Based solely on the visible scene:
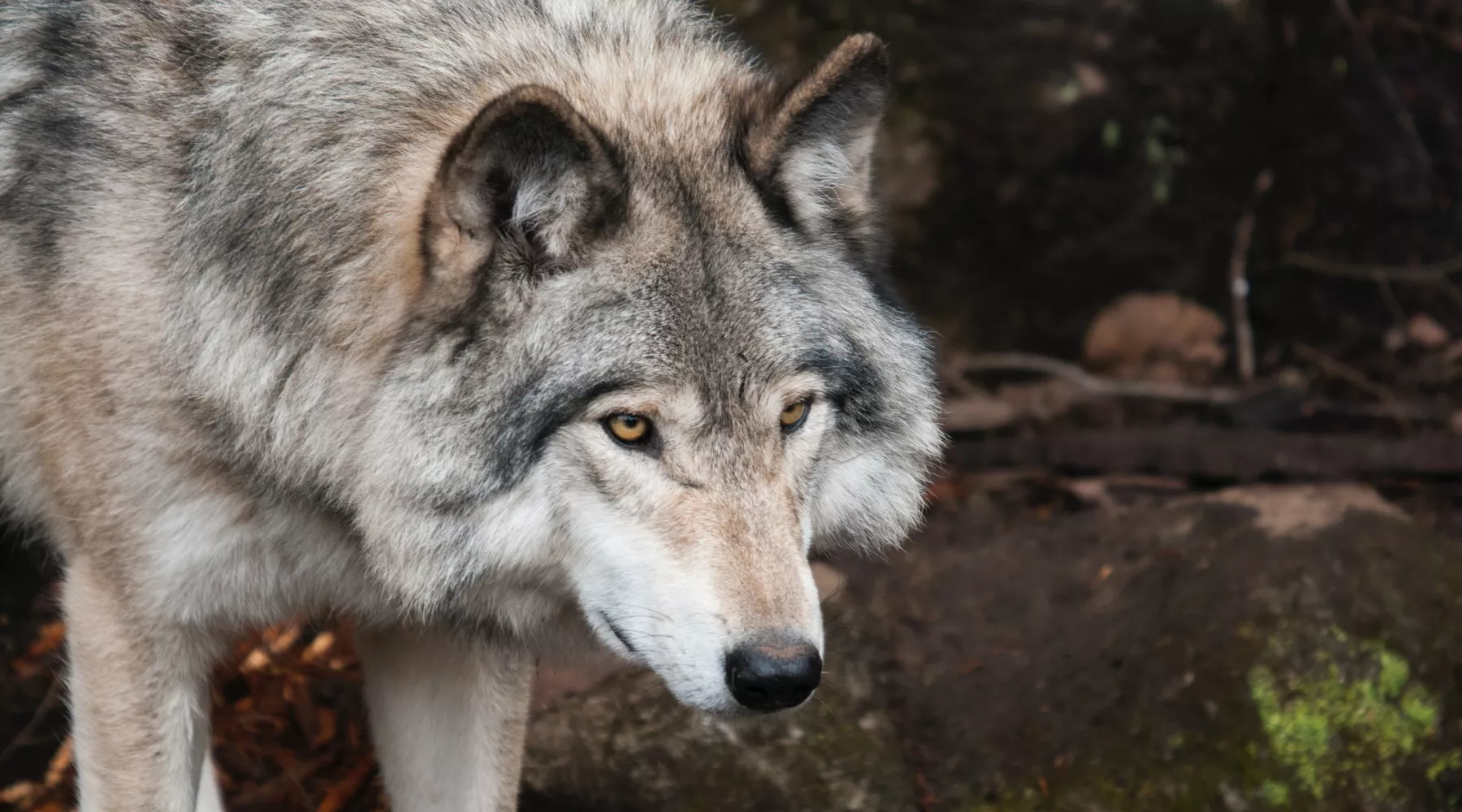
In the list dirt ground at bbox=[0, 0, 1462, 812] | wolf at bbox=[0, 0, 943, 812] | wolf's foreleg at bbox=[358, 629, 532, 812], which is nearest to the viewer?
wolf at bbox=[0, 0, 943, 812]

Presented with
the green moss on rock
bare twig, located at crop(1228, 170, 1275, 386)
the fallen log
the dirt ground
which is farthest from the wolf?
bare twig, located at crop(1228, 170, 1275, 386)

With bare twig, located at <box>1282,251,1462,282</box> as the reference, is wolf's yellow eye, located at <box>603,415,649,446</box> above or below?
above

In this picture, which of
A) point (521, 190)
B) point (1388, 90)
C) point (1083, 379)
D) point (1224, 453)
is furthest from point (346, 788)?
point (1388, 90)

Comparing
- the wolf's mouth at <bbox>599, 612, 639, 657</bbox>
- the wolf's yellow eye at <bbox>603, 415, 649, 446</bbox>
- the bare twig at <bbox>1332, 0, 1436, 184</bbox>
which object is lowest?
the bare twig at <bbox>1332, 0, 1436, 184</bbox>

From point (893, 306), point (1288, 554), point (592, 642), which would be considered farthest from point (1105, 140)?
point (592, 642)

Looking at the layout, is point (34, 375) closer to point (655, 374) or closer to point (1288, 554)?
point (655, 374)

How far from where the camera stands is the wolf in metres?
2.77

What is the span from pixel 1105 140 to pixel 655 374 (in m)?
4.06

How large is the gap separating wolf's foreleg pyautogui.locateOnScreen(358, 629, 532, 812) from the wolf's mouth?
87 centimetres

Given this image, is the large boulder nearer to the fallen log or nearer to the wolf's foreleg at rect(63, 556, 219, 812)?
the wolf's foreleg at rect(63, 556, 219, 812)

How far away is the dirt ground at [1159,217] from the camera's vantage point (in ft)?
20.2

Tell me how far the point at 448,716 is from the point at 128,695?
2.77ft

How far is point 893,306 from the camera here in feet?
10.7

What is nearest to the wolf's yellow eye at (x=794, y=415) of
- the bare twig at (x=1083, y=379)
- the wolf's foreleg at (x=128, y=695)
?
the wolf's foreleg at (x=128, y=695)
